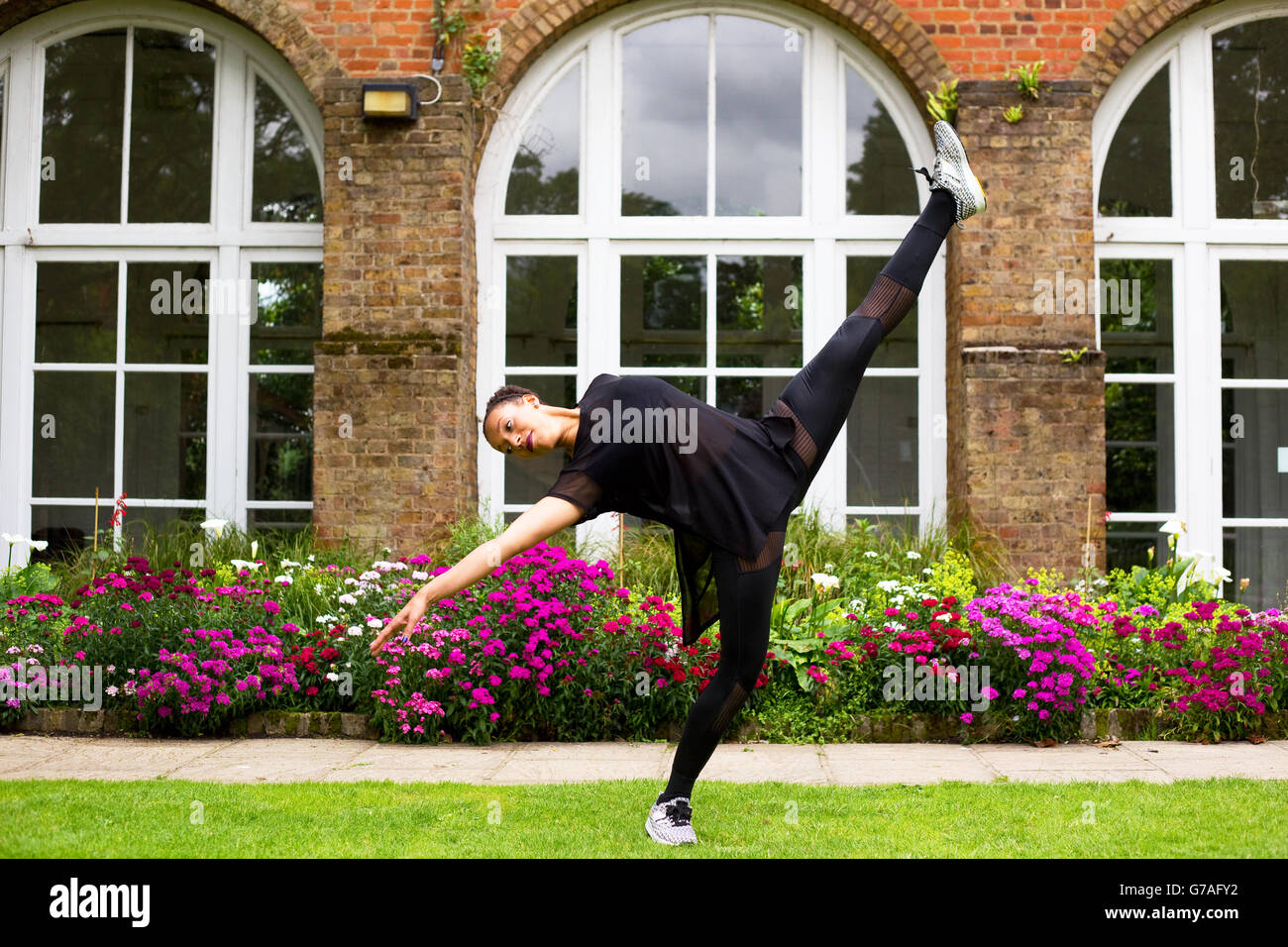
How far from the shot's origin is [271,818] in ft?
11.8

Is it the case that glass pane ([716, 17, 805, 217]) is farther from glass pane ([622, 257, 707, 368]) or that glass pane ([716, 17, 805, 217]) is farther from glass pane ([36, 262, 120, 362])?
glass pane ([36, 262, 120, 362])

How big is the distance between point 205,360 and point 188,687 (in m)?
3.30

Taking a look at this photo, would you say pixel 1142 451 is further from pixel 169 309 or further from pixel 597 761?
pixel 169 309

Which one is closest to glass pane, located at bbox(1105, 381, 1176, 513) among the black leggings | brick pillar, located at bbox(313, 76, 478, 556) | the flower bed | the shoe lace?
the flower bed

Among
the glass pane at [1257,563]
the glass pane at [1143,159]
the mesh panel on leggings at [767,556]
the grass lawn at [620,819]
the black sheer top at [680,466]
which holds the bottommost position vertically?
the grass lawn at [620,819]

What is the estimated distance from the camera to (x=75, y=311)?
7.82 metres

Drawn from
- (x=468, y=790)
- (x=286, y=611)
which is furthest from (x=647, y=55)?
(x=468, y=790)

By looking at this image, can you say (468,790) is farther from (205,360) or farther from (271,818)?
(205,360)

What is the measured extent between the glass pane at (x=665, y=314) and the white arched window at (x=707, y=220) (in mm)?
13

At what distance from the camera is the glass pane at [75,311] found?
780 cm
